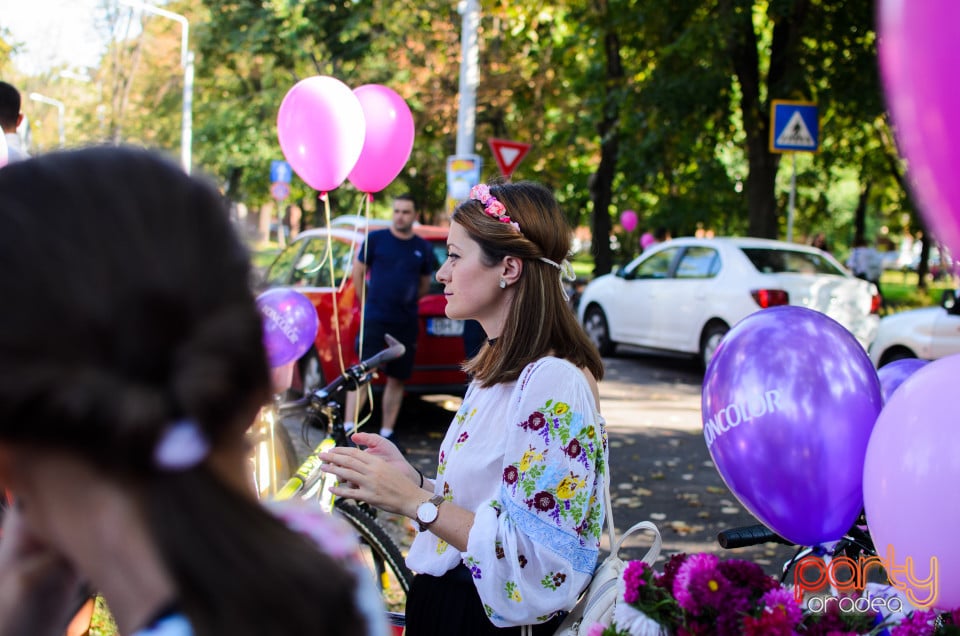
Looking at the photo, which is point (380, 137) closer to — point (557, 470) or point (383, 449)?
point (383, 449)

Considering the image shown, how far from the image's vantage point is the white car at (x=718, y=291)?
10492 millimetres

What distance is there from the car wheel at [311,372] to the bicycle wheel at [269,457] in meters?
4.31

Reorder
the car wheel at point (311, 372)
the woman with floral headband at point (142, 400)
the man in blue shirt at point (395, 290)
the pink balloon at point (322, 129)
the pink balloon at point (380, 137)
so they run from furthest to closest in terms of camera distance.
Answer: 1. the car wheel at point (311, 372)
2. the man in blue shirt at point (395, 290)
3. the pink balloon at point (380, 137)
4. the pink balloon at point (322, 129)
5. the woman with floral headband at point (142, 400)

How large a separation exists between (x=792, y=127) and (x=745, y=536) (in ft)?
29.8

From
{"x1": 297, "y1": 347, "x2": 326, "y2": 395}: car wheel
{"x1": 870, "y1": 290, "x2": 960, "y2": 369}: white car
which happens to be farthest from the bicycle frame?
{"x1": 870, "y1": 290, "x2": 960, "y2": 369}: white car

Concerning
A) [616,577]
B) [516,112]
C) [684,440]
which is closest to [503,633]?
[616,577]

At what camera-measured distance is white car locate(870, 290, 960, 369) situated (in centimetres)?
855

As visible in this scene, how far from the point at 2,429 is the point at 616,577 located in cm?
143

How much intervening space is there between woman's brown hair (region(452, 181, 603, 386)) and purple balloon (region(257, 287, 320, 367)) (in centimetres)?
161

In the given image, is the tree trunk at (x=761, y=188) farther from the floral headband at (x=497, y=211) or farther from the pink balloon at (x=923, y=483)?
the pink balloon at (x=923, y=483)

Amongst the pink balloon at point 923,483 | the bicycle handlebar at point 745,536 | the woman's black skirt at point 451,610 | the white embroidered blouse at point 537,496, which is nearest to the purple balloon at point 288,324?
the woman's black skirt at point 451,610

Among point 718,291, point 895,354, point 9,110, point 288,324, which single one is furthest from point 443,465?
point 718,291

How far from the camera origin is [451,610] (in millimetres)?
2125

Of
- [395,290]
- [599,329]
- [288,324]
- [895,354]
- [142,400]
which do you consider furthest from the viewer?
[599,329]
